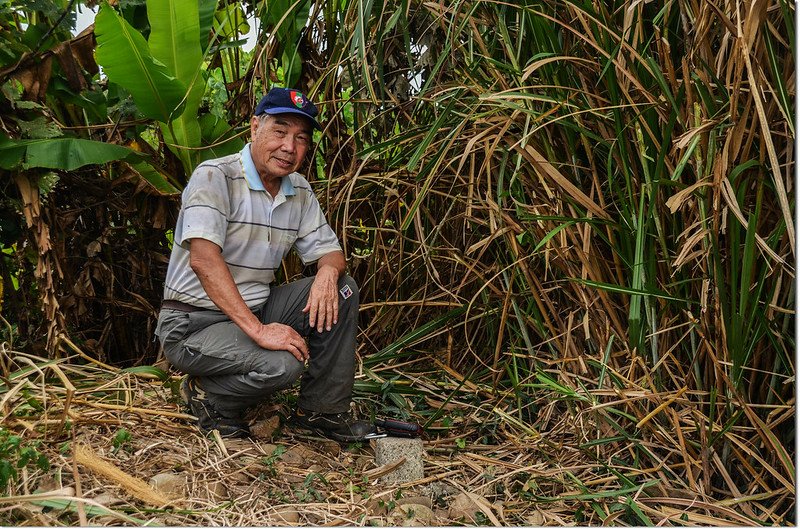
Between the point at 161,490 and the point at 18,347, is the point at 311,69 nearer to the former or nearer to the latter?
the point at 18,347

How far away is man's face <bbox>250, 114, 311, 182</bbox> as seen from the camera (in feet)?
9.34

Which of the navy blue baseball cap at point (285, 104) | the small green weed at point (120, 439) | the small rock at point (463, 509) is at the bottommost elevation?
the small rock at point (463, 509)

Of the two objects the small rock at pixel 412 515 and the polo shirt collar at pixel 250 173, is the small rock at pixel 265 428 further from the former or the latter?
the polo shirt collar at pixel 250 173

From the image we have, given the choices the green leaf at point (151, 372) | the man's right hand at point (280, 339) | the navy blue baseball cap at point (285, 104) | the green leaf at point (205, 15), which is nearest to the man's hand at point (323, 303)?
the man's right hand at point (280, 339)

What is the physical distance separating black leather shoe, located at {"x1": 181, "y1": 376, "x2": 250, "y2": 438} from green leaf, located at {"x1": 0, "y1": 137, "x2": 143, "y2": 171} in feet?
3.35

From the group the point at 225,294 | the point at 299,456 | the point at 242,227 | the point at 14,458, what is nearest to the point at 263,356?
the point at 225,294

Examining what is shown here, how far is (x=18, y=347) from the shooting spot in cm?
367

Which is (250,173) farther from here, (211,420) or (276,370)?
(211,420)

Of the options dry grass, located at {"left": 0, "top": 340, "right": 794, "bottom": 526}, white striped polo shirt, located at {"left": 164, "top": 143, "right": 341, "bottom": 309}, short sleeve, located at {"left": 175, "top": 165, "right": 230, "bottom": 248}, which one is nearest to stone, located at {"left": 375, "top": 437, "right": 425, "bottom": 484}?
dry grass, located at {"left": 0, "top": 340, "right": 794, "bottom": 526}

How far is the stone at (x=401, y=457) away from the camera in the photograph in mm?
2578

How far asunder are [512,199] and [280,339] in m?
0.92

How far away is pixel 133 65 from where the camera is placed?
3039mm

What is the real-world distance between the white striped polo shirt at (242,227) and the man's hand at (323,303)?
153mm

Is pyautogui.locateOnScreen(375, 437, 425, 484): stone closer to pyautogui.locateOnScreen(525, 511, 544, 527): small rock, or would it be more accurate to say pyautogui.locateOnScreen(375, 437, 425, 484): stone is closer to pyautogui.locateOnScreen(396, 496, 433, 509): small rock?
pyautogui.locateOnScreen(396, 496, 433, 509): small rock
